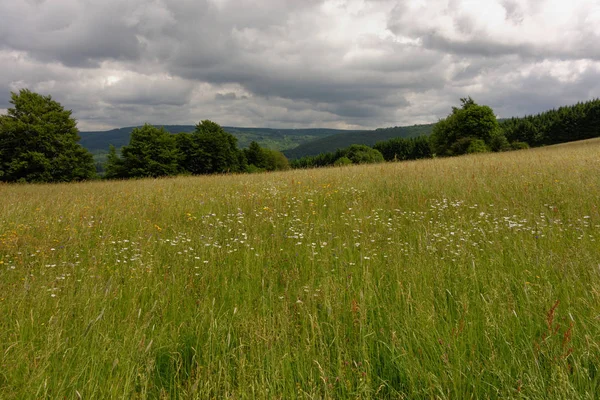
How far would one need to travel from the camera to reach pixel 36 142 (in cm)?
3247

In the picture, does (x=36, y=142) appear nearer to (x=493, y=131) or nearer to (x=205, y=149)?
(x=205, y=149)

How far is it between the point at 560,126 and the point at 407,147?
153 ft

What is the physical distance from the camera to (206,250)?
4180mm

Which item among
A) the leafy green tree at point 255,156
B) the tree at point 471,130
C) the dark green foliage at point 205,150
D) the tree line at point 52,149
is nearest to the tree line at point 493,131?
the tree at point 471,130

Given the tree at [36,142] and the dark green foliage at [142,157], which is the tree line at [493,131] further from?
the tree at [36,142]

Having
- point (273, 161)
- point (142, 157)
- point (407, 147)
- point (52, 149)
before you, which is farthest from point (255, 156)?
point (407, 147)

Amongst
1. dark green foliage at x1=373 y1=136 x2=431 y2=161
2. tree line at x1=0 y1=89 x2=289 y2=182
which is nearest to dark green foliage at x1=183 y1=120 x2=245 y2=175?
tree line at x1=0 y1=89 x2=289 y2=182

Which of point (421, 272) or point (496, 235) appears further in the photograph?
point (496, 235)

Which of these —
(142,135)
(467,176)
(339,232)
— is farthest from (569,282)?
(142,135)

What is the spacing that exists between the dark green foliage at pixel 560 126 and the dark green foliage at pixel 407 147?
82.4 ft

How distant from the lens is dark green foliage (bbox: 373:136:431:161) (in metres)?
112

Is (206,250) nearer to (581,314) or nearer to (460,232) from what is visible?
(460,232)

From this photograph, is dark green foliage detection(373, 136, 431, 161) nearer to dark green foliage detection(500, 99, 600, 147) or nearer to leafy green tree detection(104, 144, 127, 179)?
dark green foliage detection(500, 99, 600, 147)

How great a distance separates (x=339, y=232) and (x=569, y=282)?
276cm
